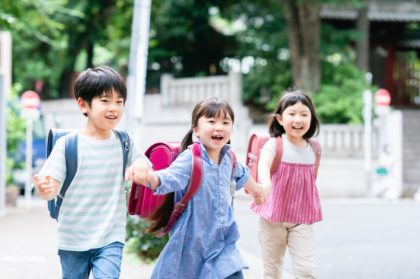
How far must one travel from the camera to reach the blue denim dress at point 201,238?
3488 millimetres

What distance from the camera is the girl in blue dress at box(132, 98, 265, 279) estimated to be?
3486 mm

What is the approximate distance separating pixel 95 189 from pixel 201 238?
633 mm

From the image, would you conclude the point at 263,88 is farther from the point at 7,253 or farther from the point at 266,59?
the point at 7,253

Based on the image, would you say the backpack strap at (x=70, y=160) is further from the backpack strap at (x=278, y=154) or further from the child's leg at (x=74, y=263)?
the backpack strap at (x=278, y=154)

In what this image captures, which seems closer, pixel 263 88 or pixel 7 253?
pixel 7 253

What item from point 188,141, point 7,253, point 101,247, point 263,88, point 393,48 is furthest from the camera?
point 393,48

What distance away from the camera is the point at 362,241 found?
336 inches

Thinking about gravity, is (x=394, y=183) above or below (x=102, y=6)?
below

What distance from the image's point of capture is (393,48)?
84.4 ft

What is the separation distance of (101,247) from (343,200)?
1192 cm

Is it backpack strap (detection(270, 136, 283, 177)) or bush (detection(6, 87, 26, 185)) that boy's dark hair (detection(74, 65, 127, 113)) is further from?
bush (detection(6, 87, 26, 185))

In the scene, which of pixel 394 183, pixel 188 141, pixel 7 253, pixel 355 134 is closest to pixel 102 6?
pixel 355 134

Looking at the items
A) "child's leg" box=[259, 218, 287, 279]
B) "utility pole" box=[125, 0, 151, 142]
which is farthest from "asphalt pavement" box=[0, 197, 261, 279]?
"utility pole" box=[125, 0, 151, 142]

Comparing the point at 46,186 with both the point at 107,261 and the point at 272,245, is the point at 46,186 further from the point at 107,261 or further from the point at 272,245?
the point at 272,245
